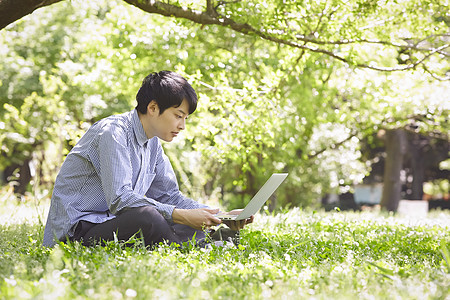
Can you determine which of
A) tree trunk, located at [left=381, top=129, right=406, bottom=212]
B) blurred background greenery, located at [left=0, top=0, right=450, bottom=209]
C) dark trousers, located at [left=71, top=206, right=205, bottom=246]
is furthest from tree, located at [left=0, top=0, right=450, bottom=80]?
tree trunk, located at [left=381, top=129, right=406, bottom=212]

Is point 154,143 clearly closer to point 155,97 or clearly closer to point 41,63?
point 155,97

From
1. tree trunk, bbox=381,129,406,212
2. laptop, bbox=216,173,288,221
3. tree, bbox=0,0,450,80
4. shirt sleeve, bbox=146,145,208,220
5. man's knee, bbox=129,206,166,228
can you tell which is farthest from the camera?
tree trunk, bbox=381,129,406,212

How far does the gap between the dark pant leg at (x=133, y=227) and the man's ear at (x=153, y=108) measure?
890 millimetres

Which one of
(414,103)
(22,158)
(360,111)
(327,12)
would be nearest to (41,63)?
(22,158)

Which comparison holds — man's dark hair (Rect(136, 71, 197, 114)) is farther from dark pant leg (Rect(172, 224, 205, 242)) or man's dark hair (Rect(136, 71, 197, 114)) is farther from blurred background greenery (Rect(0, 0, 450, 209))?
blurred background greenery (Rect(0, 0, 450, 209))

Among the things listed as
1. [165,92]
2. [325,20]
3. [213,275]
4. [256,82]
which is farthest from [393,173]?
[213,275]

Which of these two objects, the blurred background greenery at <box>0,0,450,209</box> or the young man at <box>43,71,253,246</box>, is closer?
the young man at <box>43,71,253,246</box>

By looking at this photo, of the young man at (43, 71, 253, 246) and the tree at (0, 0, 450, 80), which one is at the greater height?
the tree at (0, 0, 450, 80)

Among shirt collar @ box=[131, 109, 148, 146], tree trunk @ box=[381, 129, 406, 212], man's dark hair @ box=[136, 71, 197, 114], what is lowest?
tree trunk @ box=[381, 129, 406, 212]

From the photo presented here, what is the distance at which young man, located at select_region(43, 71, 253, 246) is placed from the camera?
3.82 m

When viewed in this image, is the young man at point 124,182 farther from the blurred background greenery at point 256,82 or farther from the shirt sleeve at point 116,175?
the blurred background greenery at point 256,82

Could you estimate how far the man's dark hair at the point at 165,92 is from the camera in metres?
4.24

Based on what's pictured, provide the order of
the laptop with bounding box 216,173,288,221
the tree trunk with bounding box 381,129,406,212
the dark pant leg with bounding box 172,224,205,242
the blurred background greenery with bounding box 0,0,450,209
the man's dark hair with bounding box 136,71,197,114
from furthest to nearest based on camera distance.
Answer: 1. the tree trunk with bounding box 381,129,406,212
2. the blurred background greenery with bounding box 0,0,450,209
3. the dark pant leg with bounding box 172,224,205,242
4. the man's dark hair with bounding box 136,71,197,114
5. the laptop with bounding box 216,173,288,221

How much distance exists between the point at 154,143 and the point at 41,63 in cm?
1563
